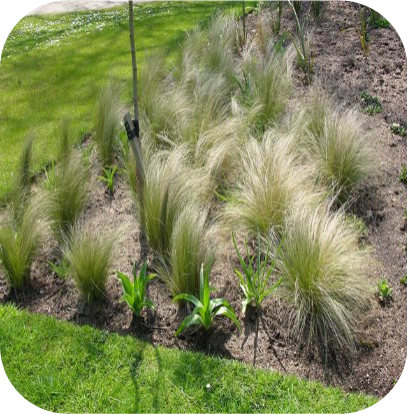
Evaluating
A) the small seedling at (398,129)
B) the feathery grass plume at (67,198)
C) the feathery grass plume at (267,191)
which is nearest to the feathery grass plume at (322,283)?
the feathery grass plume at (267,191)

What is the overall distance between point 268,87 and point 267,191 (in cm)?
157

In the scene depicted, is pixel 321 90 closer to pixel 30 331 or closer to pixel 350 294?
pixel 350 294

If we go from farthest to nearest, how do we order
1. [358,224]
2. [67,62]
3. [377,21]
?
1. [377,21]
2. [67,62]
3. [358,224]

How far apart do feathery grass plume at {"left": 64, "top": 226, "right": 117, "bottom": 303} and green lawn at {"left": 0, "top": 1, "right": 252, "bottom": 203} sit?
3.86ft

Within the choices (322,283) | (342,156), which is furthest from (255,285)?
(342,156)

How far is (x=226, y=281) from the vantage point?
3141mm

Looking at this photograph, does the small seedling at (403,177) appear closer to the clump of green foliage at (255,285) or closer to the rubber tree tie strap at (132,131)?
the clump of green foliage at (255,285)

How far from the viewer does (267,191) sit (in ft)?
11.1

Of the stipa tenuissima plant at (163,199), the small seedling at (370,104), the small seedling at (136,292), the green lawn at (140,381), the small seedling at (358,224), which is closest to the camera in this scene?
the green lawn at (140,381)

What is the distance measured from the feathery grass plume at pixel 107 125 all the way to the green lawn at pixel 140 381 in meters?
1.66

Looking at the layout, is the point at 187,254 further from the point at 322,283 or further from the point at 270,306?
the point at 322,283

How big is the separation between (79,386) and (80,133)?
8.34 feet

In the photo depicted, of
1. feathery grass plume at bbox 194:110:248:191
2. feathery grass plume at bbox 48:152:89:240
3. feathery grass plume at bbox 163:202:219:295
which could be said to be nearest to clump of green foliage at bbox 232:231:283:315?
feathery grass plume at bbox 163:202:219:295

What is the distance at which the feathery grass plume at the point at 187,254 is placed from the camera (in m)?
2.99
